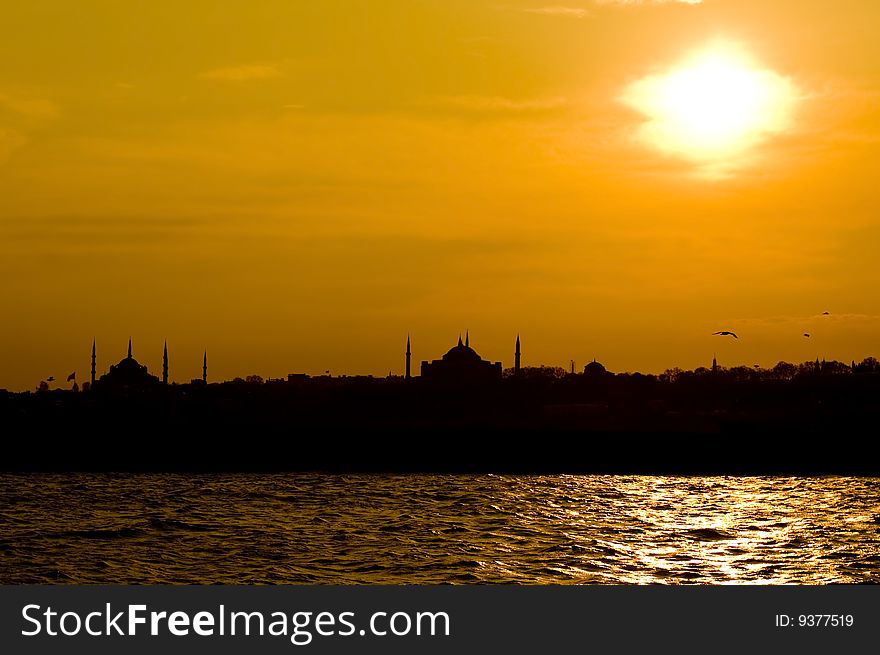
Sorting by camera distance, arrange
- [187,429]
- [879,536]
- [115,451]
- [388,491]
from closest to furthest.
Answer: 1. [879,536]
2. [388,491]
3. [115,451]
4. [187,429]

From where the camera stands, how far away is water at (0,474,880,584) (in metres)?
36.8

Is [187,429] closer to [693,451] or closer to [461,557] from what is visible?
[693,451]

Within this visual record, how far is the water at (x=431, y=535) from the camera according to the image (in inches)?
1447

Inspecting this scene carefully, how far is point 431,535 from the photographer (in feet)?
153

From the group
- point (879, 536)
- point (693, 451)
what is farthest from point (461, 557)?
point (693, 451)

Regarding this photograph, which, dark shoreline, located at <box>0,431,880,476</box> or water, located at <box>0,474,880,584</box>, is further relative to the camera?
dark shoreline, located at <box>0,431,880,476</box>

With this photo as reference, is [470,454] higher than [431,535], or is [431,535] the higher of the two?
[470,454]

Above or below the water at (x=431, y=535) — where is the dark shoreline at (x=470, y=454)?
above

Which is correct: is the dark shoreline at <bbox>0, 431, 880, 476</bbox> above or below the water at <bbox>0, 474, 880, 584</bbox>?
above

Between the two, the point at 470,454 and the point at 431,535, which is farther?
the point at 470,454

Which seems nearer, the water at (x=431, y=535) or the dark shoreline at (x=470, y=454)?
the water at (x=431, y=535)

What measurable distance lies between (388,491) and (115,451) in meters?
47.5

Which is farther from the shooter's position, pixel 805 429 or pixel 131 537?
pixel 805 429

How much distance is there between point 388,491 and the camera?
249 feet
